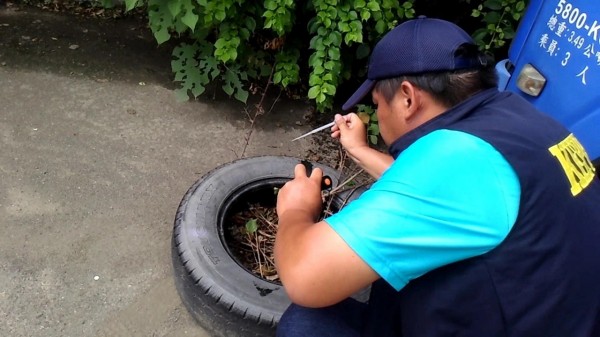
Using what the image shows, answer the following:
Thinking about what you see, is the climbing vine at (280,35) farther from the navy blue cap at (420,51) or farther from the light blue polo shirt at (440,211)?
the light blue polo shirt at (440,211)

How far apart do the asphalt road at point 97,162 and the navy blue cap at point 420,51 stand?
1474 millimetres

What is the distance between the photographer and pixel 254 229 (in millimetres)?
2652

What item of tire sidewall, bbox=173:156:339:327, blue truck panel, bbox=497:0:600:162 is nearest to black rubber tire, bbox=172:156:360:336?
tire sidewall, bbox=173:156:339:327

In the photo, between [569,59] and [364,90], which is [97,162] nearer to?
[364,90]

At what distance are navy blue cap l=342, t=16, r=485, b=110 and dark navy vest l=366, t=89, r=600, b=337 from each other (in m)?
0.12

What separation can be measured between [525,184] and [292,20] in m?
2.46

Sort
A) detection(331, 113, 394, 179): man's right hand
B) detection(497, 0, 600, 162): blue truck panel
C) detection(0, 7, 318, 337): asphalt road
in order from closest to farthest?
detection(331, 113, 394, 179): man's right hand, detection(497, 0, 600, 162): blue truck panel, detection(0, 7, 318, 337): asphalt road

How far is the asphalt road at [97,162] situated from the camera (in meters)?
Result: 2.47

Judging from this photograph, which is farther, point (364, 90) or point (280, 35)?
point (280, 35)

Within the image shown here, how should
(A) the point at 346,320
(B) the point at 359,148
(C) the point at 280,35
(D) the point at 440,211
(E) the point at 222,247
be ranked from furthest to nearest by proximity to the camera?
1. (C) the point at 280,35
2. (E) the point at 222,247
3. (B) the point at 359,148
4. (A) the point at 346,320
5. (D) the point at 440,211

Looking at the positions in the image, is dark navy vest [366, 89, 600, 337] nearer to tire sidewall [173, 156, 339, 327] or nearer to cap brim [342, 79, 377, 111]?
cap brim [342, 79, 377, 111]

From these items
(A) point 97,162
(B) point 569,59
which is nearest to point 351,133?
(B) point 569,59

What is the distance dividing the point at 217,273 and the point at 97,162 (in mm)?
1357

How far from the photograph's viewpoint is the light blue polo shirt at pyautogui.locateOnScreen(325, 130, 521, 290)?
3.97 feet
